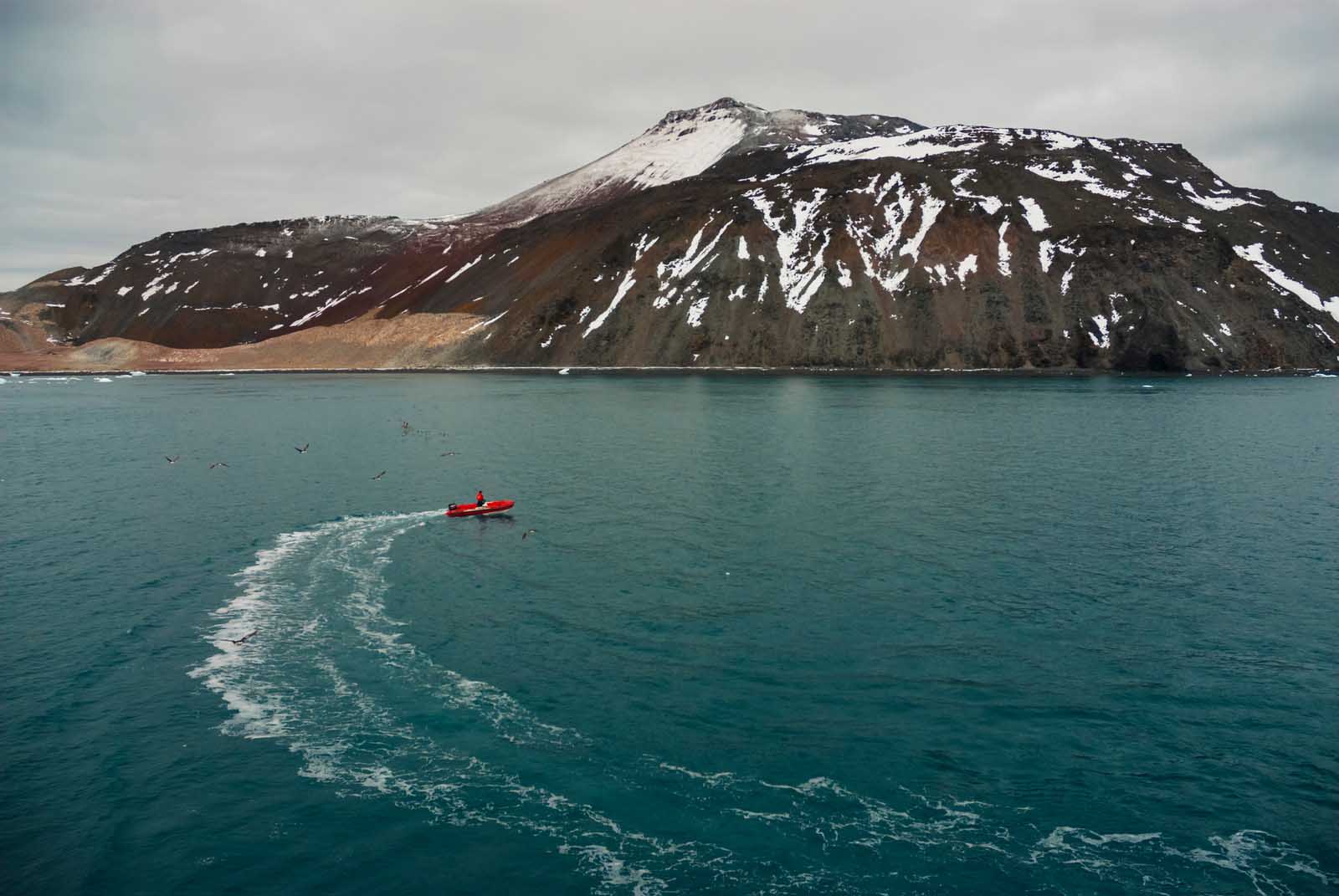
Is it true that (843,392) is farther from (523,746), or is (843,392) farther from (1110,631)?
(523,746)

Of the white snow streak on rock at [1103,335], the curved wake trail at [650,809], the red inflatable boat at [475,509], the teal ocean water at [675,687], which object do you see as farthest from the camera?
the white snow streak on rock at [1103,335]

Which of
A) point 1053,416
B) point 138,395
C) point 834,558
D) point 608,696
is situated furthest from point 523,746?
point 138,395

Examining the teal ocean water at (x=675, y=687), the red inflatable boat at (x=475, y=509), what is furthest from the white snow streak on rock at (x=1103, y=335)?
the red inflatable boat at (x=475, y=509)

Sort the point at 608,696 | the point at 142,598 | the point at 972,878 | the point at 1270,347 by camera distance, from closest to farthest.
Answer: the point at 972,878, the point at 608,696, the point at 142,598, the point at 1270,347

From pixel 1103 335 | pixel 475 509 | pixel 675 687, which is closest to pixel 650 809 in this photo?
pixel 675 687

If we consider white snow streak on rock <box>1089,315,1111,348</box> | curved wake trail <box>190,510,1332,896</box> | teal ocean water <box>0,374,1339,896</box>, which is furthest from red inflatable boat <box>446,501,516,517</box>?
white snow streak on rock <box>1089,315,1111,348</box>

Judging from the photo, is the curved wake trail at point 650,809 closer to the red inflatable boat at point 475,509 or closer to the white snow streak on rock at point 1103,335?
the red inflatable boat at point 475,509

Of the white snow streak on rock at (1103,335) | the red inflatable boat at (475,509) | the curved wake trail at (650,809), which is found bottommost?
the curved wake trail at (650,809)
